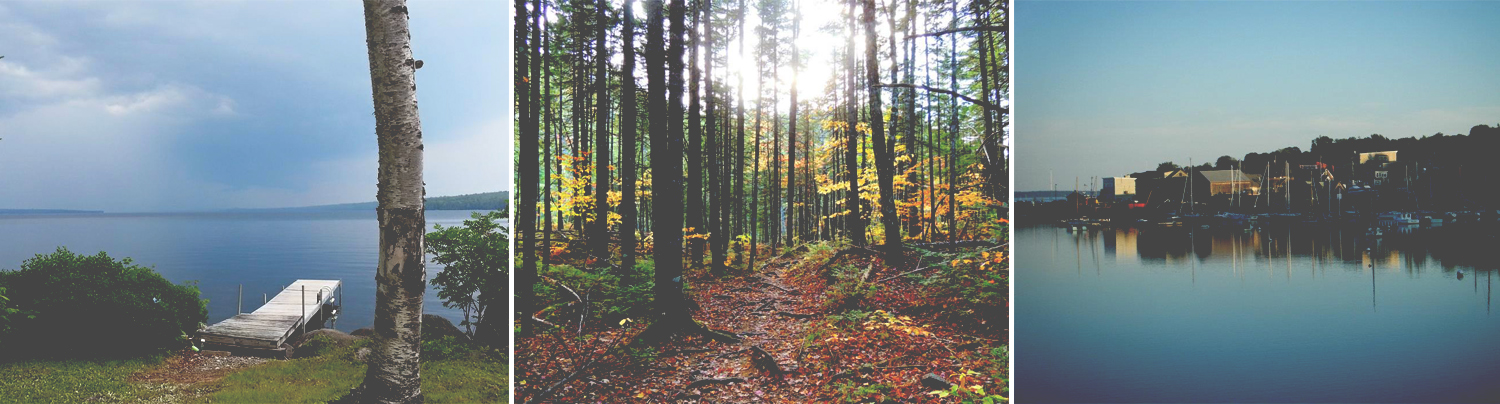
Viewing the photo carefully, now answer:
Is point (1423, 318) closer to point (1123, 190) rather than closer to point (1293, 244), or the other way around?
point (1123, 190)

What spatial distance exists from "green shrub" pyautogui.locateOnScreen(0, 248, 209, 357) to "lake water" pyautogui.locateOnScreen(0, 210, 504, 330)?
1.04ft

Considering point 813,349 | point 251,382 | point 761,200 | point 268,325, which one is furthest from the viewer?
point 268,325

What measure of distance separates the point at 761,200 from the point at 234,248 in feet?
137

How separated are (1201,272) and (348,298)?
22.6 meters

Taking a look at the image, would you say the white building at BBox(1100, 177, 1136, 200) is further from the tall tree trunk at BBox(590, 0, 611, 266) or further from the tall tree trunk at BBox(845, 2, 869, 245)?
the tall tree trunk at BBox(590, 0, 611, 266)

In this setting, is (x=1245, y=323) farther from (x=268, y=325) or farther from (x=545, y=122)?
(x=268, y=325)

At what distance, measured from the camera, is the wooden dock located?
7711 mm

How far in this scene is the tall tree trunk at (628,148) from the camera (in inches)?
103

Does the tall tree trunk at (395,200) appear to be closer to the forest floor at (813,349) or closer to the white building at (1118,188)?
the forest floor at (813,349)

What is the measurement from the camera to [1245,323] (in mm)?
5301

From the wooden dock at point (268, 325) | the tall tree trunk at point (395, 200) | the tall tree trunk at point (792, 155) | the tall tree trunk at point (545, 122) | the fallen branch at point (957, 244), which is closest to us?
the fallen branch at point (957, 244)

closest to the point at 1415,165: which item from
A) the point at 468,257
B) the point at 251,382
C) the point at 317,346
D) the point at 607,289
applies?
the point at 607,289

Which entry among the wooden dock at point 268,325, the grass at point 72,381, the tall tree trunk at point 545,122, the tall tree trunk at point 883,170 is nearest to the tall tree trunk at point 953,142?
the tall tree trunk at point 883,170

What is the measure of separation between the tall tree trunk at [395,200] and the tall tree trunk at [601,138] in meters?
0.98
